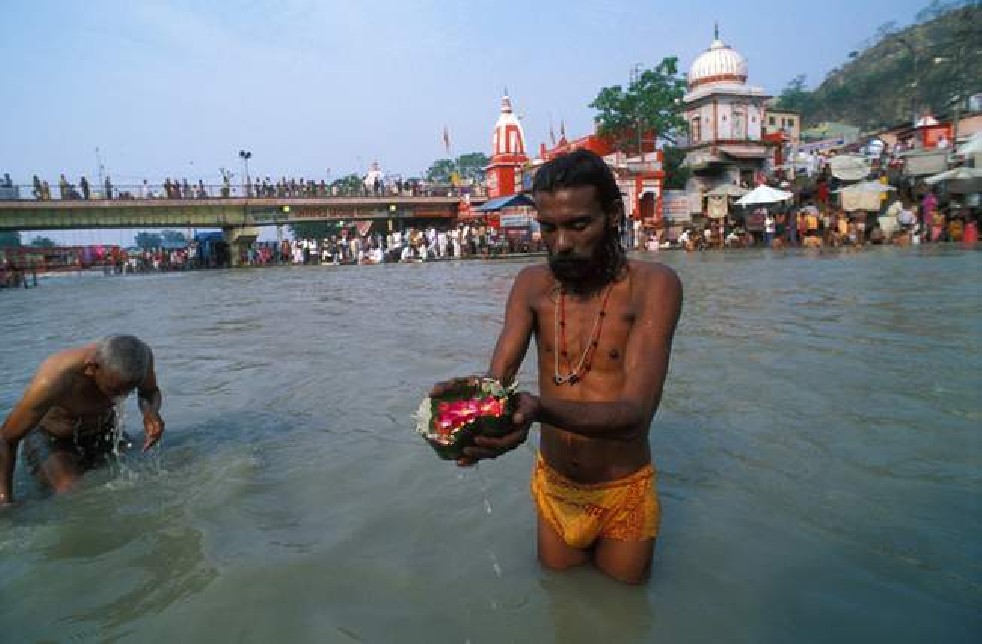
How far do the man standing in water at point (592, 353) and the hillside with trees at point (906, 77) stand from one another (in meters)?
48.1

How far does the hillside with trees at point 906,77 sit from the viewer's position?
168 feet

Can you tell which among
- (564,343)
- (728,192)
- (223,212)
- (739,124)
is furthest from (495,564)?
(739,124)

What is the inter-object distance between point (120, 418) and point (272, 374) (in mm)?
2501

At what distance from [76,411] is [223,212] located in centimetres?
3427

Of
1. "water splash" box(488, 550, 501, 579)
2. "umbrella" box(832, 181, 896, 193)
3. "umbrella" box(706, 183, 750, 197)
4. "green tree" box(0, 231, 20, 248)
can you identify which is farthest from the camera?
"green tree" box(0, 231, 20, 248)

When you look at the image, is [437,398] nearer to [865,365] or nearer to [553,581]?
[553,581]

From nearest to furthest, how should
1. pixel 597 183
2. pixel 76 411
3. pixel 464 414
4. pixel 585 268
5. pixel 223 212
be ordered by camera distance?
pixel 464 414 < pixel 597 183 < pixel 585 268 < pixel 76 411 < pixel 223 212

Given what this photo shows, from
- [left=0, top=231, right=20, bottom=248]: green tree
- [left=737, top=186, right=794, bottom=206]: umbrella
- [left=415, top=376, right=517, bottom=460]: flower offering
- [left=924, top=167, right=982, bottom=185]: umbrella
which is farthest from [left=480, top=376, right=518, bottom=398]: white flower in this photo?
[left=0, top=231, right=20, bottom=248]: green tree

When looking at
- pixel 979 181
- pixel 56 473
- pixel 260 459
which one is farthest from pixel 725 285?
pixel 979 181

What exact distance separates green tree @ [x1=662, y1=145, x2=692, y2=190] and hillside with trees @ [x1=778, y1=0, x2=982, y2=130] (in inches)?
593

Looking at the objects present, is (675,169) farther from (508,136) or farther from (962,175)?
(962,175)

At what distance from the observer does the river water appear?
2.30 m

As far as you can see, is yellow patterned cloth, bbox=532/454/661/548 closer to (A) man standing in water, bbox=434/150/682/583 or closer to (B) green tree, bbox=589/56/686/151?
(A) man standing in water, bbox=434/150/682/583

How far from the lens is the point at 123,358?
11.3ft
